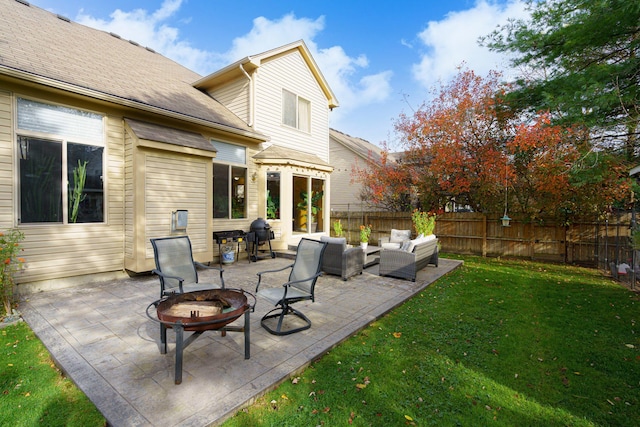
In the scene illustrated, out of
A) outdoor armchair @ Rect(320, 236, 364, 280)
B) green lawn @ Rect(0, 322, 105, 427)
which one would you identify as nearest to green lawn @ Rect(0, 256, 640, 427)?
green lawn @ Rect(0, 322, 105, 427)

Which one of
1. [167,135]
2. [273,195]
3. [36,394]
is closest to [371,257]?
[273,195]

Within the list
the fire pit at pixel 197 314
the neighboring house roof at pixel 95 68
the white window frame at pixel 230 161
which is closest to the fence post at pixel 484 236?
the neighboring house roof at pixel 95 68

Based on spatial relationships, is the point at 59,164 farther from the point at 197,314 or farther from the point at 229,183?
the point at 197,314

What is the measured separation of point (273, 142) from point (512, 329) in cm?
853

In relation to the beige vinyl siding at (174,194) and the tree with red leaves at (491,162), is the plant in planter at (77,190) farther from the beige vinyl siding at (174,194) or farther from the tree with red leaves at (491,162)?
the tree with red leaves at (491,162)

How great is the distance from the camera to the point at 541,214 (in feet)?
32.6

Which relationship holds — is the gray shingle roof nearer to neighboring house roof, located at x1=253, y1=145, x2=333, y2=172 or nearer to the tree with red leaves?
neighboring house roof, located at x1=253, y1=145, x2=333, y2=172

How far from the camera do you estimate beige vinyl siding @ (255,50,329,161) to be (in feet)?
32.8

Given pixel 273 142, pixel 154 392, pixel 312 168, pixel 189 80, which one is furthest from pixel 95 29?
pixel 154 392

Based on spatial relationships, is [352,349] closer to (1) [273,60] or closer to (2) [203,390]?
(2) [203,390]

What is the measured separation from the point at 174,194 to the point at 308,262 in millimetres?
4194

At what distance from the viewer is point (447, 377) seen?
10.2 ft

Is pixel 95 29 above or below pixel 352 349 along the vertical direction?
above

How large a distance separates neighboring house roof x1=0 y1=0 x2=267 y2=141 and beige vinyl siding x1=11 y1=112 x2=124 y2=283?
0.88 meters
